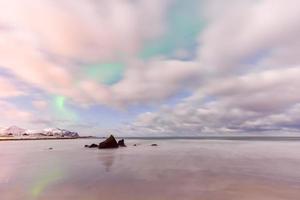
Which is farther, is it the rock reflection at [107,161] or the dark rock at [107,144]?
the dark rock at [107,144]

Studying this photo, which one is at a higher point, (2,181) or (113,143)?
(113,143)

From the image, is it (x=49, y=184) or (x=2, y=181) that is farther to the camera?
→ (x=2, y=181)

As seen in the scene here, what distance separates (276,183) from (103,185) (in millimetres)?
10212

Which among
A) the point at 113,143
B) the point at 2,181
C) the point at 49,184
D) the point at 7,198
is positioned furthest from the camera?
the point at 113,143

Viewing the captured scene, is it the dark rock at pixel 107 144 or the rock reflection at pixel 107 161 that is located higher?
the dark rock at pixel 107 144

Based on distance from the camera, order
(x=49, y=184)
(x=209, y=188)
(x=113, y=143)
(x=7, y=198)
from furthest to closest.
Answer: (x=113, y=143) → (x=49, y=184) → (x=209, y=188) → (x=7, y=198)

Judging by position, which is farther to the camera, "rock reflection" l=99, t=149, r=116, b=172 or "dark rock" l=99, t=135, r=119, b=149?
"dark rock" l=99, t=135, r=119, b=149

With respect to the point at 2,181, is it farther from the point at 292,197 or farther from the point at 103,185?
the point at 292,197

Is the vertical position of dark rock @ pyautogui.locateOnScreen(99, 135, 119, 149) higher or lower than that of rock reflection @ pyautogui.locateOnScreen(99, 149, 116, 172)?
higher

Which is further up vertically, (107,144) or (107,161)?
(107,144)

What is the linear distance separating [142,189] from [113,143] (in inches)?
1519

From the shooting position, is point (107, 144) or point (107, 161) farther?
point (107, 144)

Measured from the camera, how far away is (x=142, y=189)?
1172cm

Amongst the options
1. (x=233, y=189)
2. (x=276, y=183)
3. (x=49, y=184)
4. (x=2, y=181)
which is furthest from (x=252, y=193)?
(x=2, y=181)
